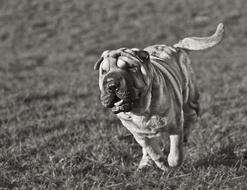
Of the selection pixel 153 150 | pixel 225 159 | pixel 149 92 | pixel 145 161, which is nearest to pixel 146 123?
pixel 149 92

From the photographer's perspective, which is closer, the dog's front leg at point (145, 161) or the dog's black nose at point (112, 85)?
the dog's black nose at point (112, 85)

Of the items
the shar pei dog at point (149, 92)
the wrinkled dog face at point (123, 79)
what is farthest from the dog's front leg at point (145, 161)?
the wrinkled dog face at point (123, 79)

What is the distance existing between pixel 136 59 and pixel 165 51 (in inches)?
44.2

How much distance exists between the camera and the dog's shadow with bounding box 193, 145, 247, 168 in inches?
163

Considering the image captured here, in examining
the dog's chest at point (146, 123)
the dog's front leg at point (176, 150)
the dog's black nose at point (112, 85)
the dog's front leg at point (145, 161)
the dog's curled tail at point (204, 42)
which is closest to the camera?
the dog's black nose at point (112, 85)

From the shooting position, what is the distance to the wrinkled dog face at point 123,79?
3279 millimetres

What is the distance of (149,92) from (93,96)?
354 cm

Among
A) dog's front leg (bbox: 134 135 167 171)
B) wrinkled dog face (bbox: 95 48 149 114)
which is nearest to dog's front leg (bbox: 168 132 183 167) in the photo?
dog's front leg (bbox: 134 135 167 171)

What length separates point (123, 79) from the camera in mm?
3271

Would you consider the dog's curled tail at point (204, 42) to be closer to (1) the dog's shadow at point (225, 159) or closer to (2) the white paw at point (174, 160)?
(1) the dog's shadow at point (225, 159)

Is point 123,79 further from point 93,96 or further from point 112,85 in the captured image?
point 93,96

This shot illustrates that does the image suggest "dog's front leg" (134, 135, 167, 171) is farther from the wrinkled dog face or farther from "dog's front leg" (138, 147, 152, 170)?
the wrinkled dog face

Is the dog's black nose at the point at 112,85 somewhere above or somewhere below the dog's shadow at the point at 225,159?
above

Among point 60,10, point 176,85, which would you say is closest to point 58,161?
point 176,85
